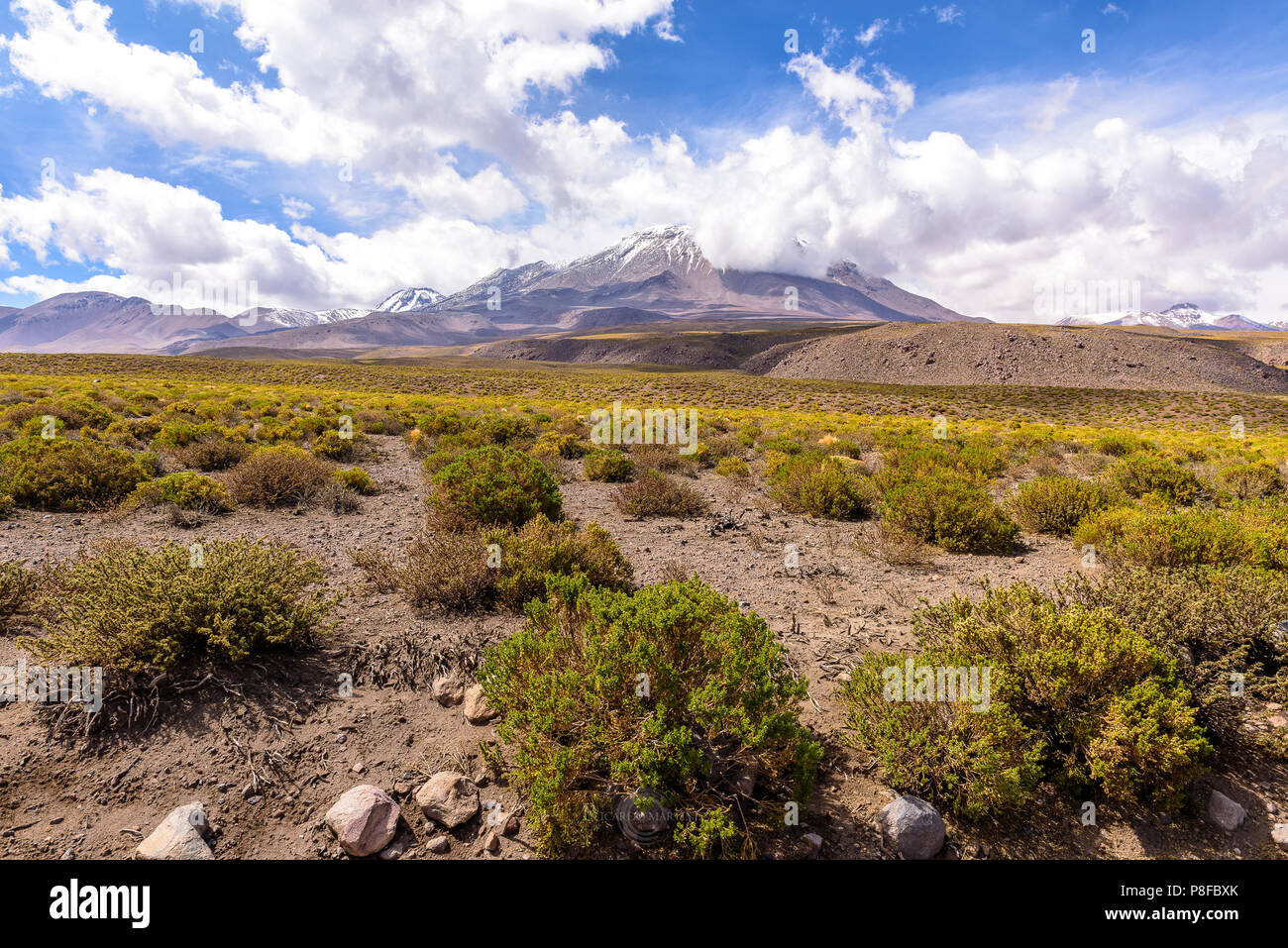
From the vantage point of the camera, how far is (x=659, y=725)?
106 inches

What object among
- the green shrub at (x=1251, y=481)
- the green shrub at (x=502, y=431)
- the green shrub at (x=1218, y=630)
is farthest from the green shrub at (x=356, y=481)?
the green shrub at (x=1251, y=481)

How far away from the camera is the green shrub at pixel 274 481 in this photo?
8.86 metres

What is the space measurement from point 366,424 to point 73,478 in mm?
10877

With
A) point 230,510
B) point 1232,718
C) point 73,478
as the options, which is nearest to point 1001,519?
point 1232,718

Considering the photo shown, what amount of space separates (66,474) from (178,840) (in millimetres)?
8946

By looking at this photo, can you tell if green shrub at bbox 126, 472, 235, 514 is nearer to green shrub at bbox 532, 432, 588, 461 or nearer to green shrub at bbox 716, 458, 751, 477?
green shrub at bbox 532, 432, 588, 461

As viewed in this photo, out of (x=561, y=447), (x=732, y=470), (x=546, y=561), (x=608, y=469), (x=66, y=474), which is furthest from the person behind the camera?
(x=561, y=447)

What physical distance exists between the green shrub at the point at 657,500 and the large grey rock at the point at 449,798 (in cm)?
649

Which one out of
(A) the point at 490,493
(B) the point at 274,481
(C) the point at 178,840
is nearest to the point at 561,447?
(B) the point at 274,481

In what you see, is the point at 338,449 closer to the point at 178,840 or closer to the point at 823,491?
the point at 823,491

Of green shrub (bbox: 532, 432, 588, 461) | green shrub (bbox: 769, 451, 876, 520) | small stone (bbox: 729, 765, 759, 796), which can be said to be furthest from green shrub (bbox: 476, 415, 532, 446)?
small stone (bbox: 729, 765, 759, 796)

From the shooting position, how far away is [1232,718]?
3.40 metres

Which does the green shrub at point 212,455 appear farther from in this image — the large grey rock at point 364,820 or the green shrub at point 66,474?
the large grey rock at point 364,820
